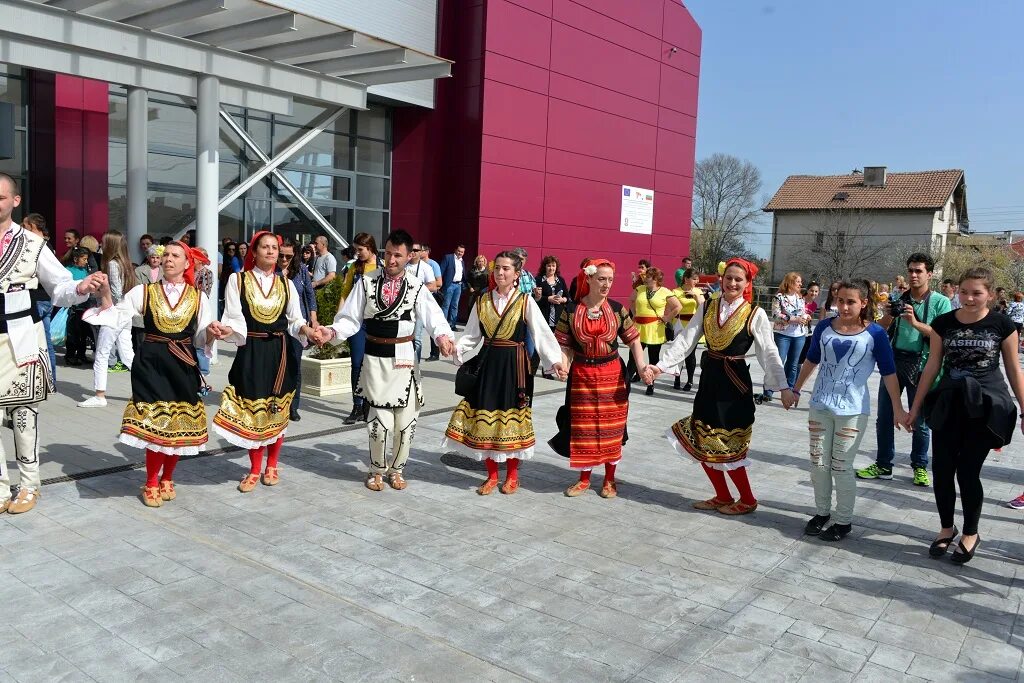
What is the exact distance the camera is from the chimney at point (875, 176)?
48.6 m

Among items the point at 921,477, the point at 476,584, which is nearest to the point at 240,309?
the point at 476,584

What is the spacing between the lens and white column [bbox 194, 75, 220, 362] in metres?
11.9

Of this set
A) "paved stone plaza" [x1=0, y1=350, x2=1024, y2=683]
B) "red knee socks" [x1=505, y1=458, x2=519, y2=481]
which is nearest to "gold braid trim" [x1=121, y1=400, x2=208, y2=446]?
"paved stone plaza" [x1=0, y1=350, x2=1024, y2=683]

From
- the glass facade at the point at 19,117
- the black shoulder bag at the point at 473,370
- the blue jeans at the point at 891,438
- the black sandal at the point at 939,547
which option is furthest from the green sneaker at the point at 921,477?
the glass facade at the point at 19,117

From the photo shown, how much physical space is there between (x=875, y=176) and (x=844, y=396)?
48527 mm

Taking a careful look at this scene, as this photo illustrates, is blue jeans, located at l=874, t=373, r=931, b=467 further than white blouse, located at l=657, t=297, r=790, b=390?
Yes

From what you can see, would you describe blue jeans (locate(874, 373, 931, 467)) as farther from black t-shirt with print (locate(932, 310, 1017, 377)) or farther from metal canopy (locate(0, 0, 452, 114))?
metal canopy (locate(0, 0, 452, 114))

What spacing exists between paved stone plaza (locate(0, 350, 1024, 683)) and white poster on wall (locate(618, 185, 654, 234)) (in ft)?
55.9

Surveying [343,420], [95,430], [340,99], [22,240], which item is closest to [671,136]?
[340,99]

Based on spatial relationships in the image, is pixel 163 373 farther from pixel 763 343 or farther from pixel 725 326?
pixel 763 343

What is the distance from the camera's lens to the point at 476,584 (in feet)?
14.5

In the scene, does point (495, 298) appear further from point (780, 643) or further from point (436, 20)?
point (436, 20)

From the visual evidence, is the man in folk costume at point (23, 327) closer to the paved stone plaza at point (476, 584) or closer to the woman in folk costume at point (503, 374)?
the paved stone plaza at point (476, 584)

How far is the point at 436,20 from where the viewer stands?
19.1 metres
